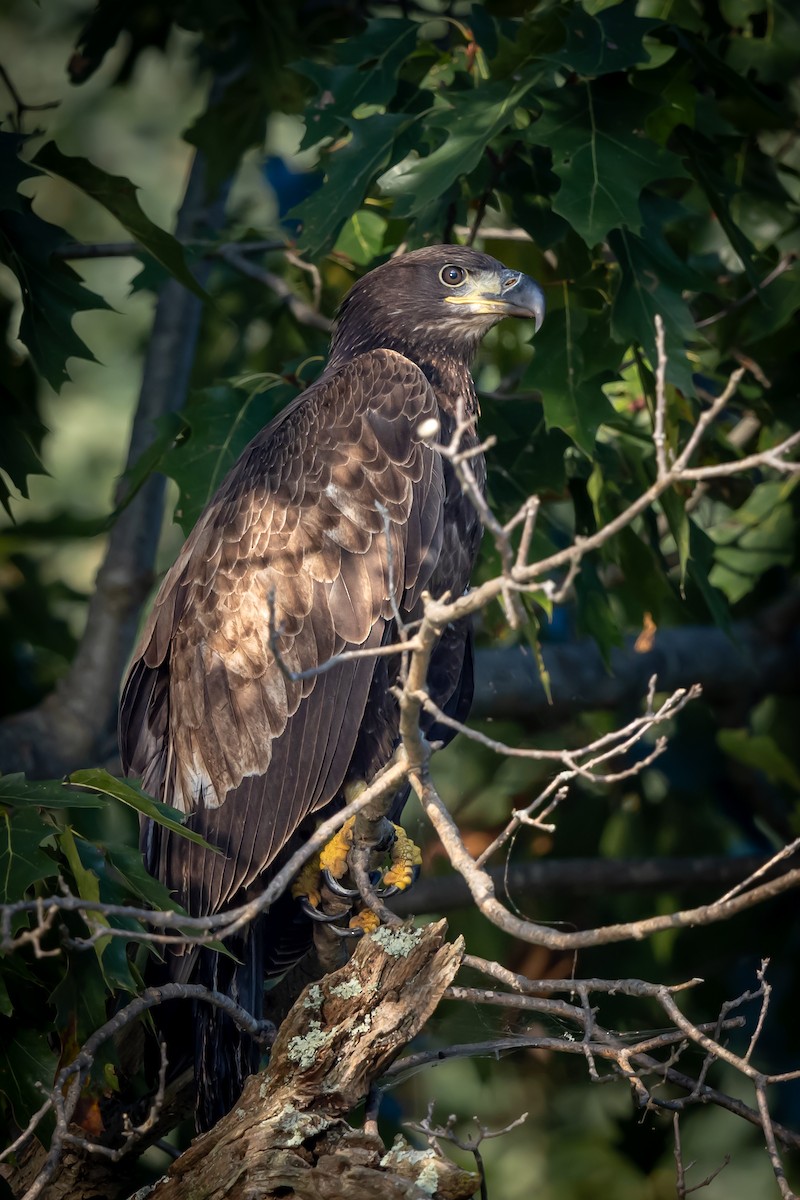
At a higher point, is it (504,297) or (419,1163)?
(504,297)

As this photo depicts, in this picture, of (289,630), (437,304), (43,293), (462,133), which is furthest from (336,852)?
(462,133)

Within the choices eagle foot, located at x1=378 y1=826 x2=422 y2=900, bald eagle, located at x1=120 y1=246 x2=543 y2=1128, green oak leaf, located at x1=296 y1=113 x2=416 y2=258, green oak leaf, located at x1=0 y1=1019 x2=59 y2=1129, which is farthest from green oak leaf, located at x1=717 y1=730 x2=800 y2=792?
green oak leaf, located at x1=0 y1=1019 x2=59 y2=1129

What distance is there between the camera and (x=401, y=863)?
3842mm

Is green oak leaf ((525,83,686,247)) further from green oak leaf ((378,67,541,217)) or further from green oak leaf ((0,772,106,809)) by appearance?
green oak leaf ((0,772,106,809))

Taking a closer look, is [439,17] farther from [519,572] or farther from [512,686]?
[519,572]

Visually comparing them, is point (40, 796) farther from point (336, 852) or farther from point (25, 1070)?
point (336, 852)

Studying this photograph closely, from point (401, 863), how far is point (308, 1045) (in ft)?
4.02

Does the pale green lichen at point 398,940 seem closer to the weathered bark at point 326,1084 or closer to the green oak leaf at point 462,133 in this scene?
the weathered bark at point 326,1084

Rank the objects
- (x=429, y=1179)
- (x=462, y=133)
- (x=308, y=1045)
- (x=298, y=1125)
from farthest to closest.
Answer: (x=462, y=133), (x=308, y=1045), (x=298, y=1125), (x=429, y=1179)

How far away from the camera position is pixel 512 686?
5.26 m

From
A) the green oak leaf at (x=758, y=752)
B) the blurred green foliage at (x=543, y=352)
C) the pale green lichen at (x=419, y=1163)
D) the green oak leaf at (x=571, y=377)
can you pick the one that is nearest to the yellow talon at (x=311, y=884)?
the blurred green foliage at (x=543, y=352)

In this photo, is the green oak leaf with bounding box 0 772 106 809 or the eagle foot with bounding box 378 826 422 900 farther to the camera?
the eagle foot with bounding box 378 826 422 900

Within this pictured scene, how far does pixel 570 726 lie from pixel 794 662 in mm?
1016

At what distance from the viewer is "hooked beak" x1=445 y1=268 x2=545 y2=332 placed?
3.95 metres
